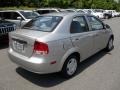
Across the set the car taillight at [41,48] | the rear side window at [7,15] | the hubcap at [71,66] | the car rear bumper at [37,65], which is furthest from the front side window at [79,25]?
the rear side window at [7,15]

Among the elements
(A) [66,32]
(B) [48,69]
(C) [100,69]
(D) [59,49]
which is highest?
(A) [66,32]

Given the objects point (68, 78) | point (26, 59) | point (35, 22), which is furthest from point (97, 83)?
point (35, 22)

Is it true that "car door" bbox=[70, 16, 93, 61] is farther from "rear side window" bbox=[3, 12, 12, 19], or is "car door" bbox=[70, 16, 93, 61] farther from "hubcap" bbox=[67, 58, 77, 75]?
"rear side window" bbox=[3, 12, 12, 19]

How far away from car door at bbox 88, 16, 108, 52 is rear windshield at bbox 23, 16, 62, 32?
1.32 m

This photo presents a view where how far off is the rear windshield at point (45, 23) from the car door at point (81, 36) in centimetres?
46

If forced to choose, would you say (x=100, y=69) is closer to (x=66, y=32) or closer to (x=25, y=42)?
(x=66, y=32)

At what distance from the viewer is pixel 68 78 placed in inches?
199

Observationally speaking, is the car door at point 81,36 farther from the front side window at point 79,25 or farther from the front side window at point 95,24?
the front side window at point 95,24

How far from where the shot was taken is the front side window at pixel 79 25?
5.10 m

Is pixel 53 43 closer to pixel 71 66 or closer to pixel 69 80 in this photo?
pixel 71 66

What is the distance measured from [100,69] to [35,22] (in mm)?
2323

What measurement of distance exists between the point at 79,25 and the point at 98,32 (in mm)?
1202

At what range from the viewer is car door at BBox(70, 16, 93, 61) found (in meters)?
5.06

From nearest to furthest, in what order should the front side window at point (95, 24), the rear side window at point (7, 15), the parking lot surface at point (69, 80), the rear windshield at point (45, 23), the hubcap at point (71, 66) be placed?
1. the parking lot surface at point (69, 80)
2. the rear windshield at point (45, 23)
3. the hubcap at point (71, 66)
4. the front side window at point (95, 24)
5. the rear side window at point (7, 15)
